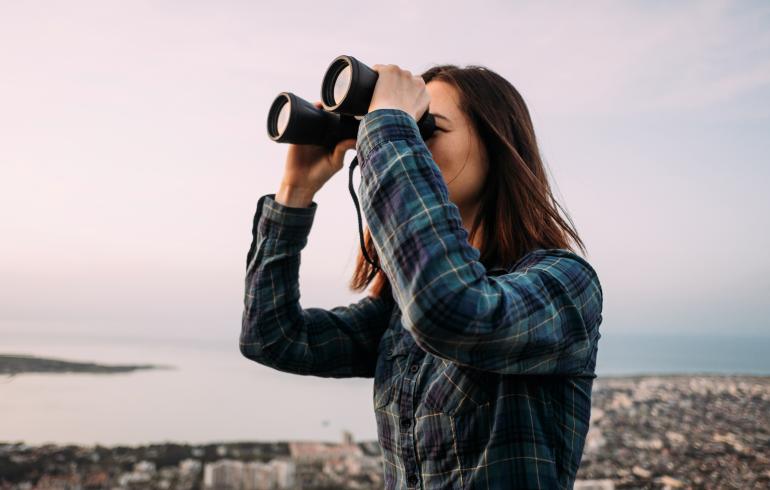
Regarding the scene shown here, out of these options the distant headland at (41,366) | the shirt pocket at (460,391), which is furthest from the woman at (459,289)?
the distant headland at (41,366)

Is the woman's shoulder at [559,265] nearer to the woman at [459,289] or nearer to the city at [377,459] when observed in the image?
the woman at [459,289]

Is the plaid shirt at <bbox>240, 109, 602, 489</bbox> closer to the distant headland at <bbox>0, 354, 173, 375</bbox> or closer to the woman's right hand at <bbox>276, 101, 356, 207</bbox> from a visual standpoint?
the woman's right hand at <bbox>276, 101, 356, 207</bbox>

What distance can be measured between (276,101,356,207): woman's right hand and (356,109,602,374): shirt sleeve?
30cm

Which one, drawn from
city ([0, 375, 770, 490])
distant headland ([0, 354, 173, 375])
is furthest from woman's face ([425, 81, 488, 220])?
distant headland ([0, 354, 173, 375])

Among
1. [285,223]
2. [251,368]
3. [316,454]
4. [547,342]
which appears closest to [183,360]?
[251,368]

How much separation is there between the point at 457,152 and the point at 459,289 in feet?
1.03

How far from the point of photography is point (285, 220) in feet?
3.14

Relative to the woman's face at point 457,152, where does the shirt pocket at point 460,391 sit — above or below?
below

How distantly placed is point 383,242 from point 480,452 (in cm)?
28

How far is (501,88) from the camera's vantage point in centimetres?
87

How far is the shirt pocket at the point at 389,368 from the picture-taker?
0.80 m

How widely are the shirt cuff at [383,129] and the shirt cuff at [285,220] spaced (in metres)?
0.31

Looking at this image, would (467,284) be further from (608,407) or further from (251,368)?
(251,368)

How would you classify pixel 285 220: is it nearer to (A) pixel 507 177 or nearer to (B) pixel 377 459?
(A) pixel 507 177
